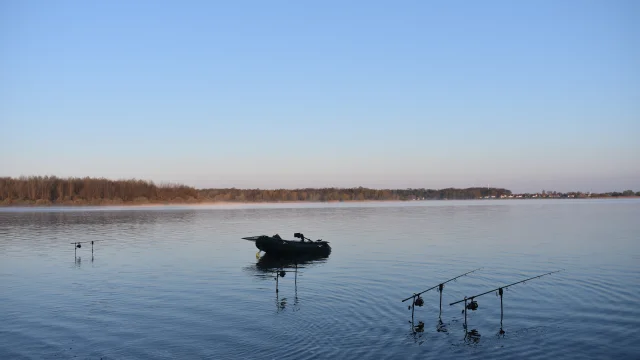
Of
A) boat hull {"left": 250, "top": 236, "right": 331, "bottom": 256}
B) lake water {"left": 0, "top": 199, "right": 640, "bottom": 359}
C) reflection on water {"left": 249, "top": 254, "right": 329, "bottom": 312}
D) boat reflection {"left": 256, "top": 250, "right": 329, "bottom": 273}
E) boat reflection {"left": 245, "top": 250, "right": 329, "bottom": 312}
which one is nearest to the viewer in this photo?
lake water {"left": 0, "top": 199, "right": 640, "bottom": 359}

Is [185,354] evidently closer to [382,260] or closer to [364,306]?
[364,306]

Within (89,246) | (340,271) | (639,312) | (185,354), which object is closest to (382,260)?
(340,271)

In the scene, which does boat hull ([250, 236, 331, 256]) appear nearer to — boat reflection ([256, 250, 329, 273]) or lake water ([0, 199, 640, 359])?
boat reflection ([256, 250, 329, 273])

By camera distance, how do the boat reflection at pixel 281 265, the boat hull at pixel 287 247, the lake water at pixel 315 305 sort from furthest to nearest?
1. the boat hull at pixel 287 247
2. the boat reflection at pixel 281 265
3. the lake water at pixel 315 305

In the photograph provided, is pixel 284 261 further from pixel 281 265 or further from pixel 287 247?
pixel 281 265

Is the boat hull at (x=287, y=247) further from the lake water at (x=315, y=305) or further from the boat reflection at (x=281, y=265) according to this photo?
the lake water at (x=315, y=305)

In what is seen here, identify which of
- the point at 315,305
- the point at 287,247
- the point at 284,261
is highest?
the point at 287,247

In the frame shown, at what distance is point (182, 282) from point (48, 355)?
16261 millimetres

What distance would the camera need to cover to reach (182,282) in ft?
119

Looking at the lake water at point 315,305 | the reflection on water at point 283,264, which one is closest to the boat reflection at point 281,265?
the reflection on water at point 283,264

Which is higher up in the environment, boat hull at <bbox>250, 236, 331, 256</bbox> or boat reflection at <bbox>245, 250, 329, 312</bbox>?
boat hull at <bbox>250, 236, 331, 256</bbox>

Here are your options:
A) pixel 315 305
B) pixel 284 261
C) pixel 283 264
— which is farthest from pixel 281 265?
pixel 315 305

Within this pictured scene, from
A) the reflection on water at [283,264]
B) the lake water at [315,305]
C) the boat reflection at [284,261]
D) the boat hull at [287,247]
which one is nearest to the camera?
the lake water at [315,305]

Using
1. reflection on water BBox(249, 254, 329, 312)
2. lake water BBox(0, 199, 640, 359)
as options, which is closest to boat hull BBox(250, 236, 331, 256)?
reflection on water BBox(249, 254, 329, 312)
